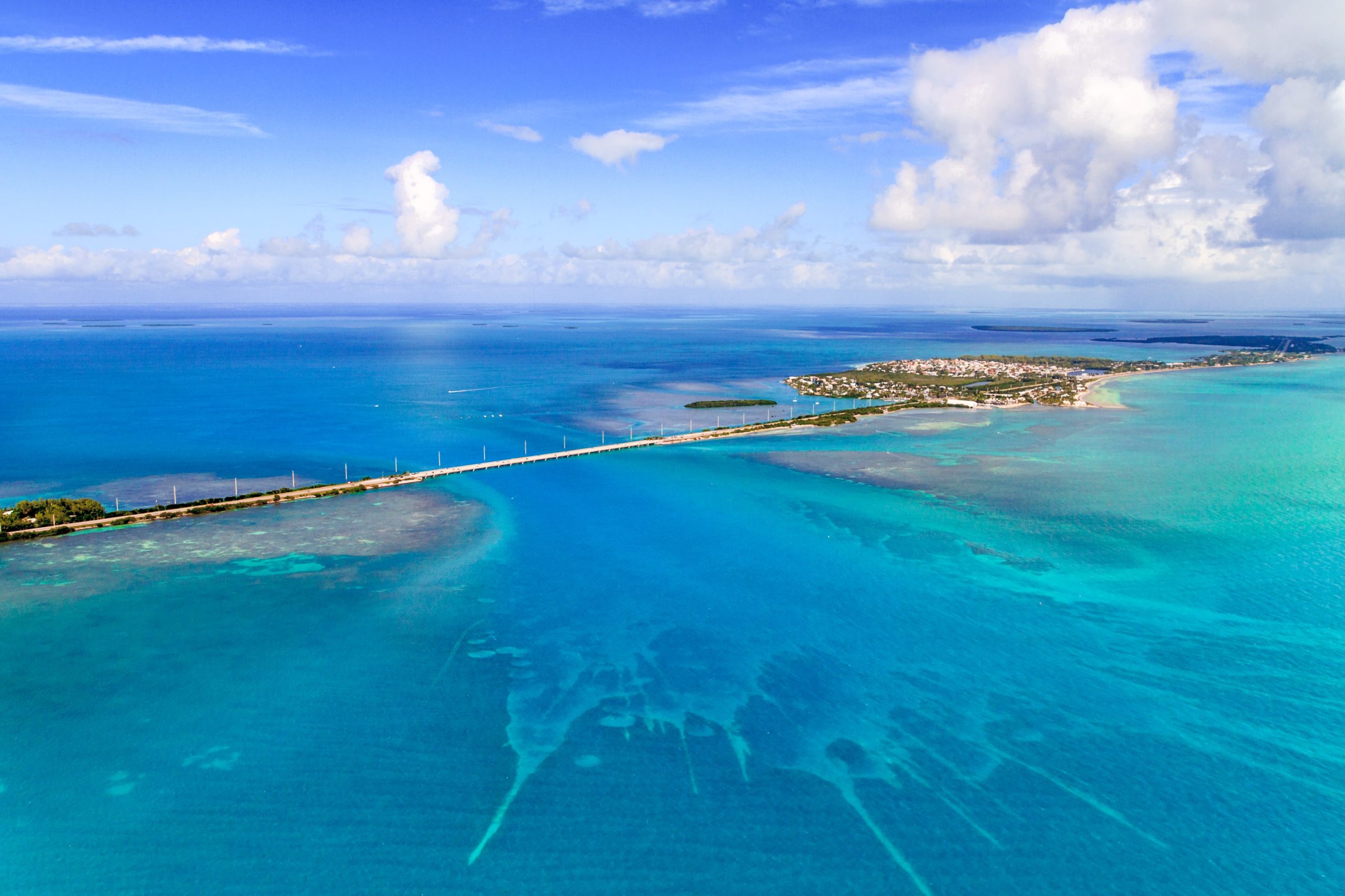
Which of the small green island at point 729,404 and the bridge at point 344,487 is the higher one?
the small green island at point 729,404

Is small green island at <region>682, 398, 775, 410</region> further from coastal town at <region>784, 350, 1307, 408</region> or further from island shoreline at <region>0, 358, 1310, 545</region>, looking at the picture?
coastal town at <region>784, 350, 1307, 408</region>

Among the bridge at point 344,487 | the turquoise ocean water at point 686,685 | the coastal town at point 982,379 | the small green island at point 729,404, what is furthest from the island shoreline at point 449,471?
the small green island at point 729,404

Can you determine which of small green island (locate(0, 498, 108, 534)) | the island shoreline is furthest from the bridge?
small green island (locate(0, 498, 108, 534))

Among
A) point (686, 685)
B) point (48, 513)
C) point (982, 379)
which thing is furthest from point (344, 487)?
point (982, 379)

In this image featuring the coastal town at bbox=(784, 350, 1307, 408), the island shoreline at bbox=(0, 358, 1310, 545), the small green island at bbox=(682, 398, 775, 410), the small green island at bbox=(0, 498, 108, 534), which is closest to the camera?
the small green island at bbox=(0, 498, 108, 534)

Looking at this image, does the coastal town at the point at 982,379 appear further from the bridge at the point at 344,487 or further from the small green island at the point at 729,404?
the bridge at the point at 344,487

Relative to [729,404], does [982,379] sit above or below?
above

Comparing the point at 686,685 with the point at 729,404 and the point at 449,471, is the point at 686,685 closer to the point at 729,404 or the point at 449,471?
the point at 449,471
